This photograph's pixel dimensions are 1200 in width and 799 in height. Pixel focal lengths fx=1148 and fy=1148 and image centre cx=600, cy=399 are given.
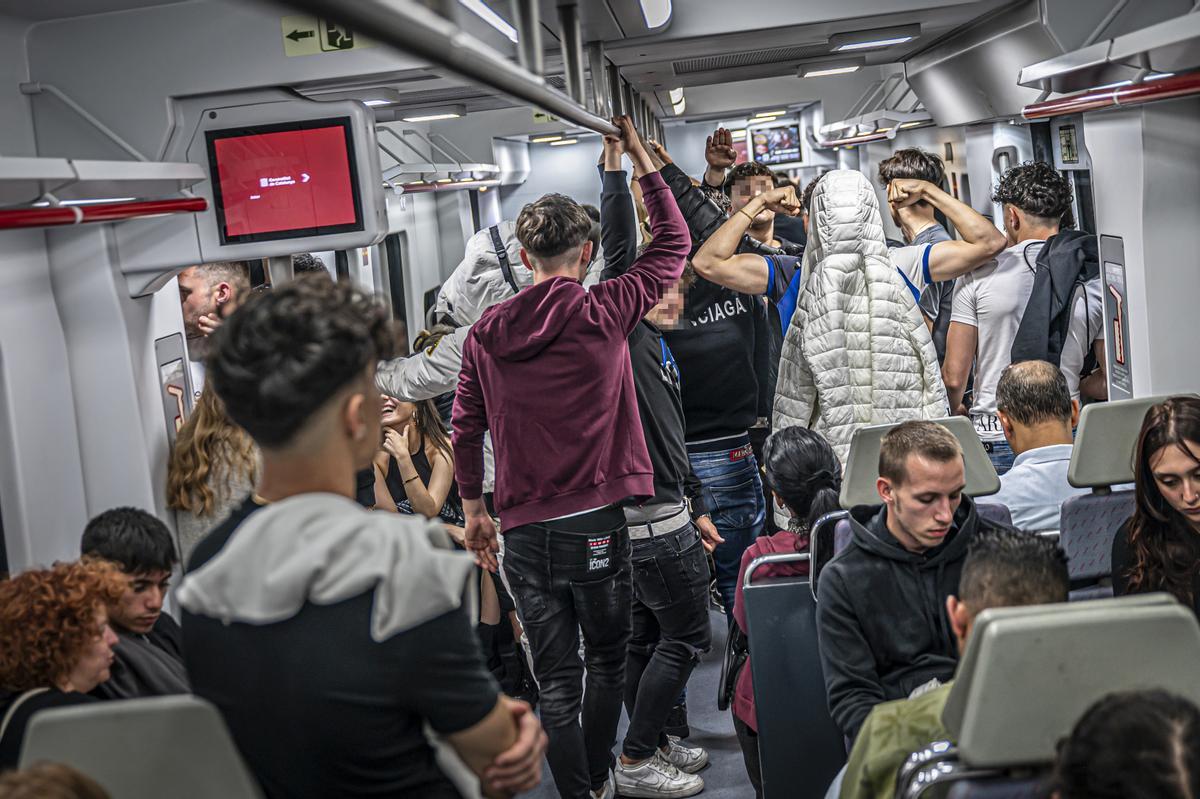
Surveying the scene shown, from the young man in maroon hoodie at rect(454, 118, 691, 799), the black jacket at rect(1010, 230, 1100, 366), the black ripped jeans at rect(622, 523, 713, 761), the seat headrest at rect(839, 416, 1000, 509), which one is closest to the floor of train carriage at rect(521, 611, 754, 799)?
the black ripped jeans at rect(622, 523, 713, 761)

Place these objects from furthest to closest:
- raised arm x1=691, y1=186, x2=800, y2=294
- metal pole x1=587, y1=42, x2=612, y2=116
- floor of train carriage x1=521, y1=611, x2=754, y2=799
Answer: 1. raised arm x1=691, y1=186, x2=800, y2=294
2. floor of train carriage x1=521, y1=611, x2=754, y2=799
3. metal pole x1=587, y1=42, x2=612, y2=116

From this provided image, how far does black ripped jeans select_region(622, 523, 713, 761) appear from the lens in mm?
4051

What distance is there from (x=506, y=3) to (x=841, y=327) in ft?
5.93

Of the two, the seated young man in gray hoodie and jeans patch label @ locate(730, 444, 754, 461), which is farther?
jeans patch label @ locate(730, 444, 754, 461)

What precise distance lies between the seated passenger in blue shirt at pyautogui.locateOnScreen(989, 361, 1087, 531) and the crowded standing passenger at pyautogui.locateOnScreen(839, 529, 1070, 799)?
1289mm

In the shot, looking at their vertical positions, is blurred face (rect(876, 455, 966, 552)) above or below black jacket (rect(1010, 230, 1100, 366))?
below

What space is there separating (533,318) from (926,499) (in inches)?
50.0

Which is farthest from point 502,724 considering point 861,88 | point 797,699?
point 861,88

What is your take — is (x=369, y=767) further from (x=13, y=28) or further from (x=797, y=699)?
(x=13, y=28)

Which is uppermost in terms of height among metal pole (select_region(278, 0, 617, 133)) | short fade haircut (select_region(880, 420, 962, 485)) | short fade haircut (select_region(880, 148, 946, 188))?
short fade haircut (select_region(880, 148, 946, 188))

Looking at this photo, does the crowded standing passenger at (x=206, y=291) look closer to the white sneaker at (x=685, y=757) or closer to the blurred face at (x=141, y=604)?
the blurred face at (x=141, y=604)

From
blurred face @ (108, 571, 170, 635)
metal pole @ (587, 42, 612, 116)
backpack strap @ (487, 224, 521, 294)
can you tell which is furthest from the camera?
backpack strap @ (487, 224, 521, 294)

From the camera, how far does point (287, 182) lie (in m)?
3.69

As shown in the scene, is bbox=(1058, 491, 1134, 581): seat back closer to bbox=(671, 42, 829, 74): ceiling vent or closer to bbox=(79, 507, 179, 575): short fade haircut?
bbox=(671, 42, 829, 74): ceiling vent
